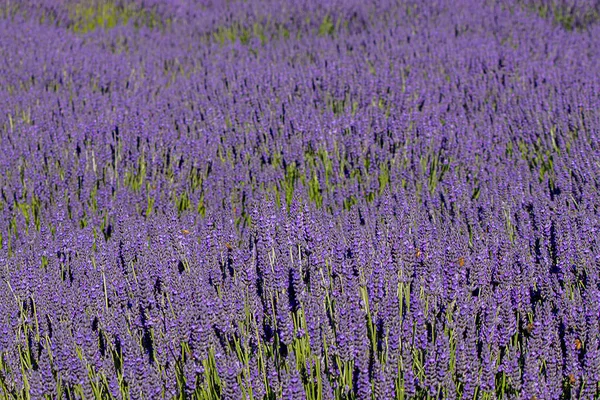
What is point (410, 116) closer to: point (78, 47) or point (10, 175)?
point (10, 175)

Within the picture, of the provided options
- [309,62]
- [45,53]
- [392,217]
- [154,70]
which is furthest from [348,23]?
[392,217]

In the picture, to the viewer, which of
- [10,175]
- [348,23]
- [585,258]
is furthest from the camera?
[348,23]

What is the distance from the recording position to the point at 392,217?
287cm

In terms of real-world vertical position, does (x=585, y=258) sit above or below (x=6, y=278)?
above

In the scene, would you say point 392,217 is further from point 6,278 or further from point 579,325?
point 6,278

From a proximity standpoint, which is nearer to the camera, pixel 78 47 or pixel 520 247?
pixel 520 247

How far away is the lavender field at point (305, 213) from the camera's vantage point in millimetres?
2035

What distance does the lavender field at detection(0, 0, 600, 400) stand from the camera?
80.1 inches

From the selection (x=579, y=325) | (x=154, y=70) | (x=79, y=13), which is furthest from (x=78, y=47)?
(x=579, y=325)

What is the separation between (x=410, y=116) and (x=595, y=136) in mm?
1025

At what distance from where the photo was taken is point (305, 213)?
2.69 meters

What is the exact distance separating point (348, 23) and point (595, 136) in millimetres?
4136

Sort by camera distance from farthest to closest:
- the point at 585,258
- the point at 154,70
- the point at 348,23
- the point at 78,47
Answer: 1. the point at 348,23
2. the point at 78,47
3. the point at 154,70
4. the point at 585,258

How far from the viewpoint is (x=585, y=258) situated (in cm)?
243
